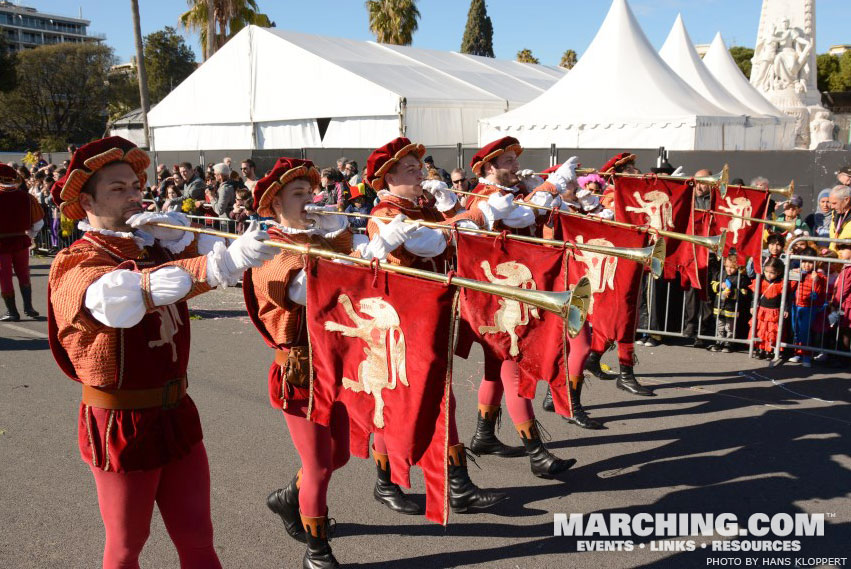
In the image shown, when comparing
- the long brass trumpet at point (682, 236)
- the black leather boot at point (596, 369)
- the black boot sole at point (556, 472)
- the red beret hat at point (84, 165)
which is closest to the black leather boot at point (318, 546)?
the black boot sole at point (556, 472)

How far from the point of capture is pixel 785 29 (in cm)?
2772

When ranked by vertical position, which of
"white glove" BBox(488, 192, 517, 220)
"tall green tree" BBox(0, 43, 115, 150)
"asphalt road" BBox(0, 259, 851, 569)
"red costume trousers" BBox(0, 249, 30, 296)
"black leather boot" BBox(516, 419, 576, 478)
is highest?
"tall green tree" BBox(0, 43, 115, 150)

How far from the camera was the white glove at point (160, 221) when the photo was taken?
8.89 ft

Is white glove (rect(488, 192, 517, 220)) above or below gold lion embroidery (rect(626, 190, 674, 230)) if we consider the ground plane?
above

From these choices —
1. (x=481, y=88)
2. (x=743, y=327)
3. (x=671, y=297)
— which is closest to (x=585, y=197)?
(x=671, y=297)

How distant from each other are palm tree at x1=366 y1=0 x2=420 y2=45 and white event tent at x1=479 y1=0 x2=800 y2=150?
78.9ft

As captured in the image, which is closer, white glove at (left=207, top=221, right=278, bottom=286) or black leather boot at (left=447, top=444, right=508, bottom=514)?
white glove at (left=207, top=221, right=278, bottom=286)

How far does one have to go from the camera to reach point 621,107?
48.8 feet

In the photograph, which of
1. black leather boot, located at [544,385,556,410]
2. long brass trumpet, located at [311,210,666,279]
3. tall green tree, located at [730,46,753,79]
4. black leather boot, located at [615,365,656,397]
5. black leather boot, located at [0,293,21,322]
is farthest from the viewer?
tall green tree, located at [730,46,753,79]

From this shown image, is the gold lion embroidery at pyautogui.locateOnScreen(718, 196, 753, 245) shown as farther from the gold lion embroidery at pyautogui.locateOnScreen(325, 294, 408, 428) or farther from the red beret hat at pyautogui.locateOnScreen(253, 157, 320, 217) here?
the gold lion embroidery at pyautogui.locateOnScreen(325, 294, 408, 428)

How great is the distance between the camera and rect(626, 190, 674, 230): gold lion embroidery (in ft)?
21.2

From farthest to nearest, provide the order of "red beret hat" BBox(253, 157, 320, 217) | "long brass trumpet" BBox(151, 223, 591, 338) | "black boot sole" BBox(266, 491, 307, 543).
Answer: "black boot sole" BBox(266, 491, 307, 543) < "red beret hat" BBox(253, 157, 320, 217) < "long brass trumpet" BBox(151, 223, 591, 338)

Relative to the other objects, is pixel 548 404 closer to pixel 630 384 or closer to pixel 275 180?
pixel 630 384

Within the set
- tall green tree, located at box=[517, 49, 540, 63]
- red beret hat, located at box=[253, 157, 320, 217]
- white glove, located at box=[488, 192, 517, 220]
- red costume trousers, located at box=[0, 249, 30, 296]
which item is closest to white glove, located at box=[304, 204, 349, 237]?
red beret hat, located at box=[253, 157, 320, 217]
